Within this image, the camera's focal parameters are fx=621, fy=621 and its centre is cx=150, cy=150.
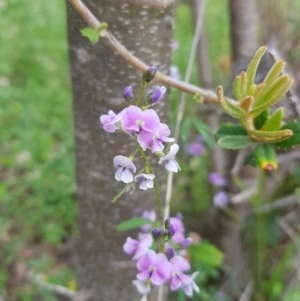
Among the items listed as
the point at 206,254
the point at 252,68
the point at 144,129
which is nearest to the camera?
the point at 144,129

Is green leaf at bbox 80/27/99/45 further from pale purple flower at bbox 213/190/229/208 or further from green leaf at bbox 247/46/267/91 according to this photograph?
pale purple flower at bbox 213/190/229/208

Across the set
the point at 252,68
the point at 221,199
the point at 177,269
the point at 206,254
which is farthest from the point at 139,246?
the point at 221,199

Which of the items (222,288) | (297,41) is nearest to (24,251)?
(222,288)

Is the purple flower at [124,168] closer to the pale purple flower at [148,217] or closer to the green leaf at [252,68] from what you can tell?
the green leaf at [252,68]

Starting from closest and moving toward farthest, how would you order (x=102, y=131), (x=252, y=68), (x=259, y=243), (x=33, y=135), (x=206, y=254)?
(x=252, y=68) → (x=102, y=131) → (x=206, y=254) → (x=259, y=243) → (x=33, y=135)

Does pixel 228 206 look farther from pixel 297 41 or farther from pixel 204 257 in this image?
pixel 297 41

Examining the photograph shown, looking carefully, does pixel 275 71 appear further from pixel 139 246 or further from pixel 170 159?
pixel 139 246

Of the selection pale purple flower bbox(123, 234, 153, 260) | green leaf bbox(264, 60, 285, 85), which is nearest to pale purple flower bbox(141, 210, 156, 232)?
pale purple flower bbox(123, 234, 153, 260)
